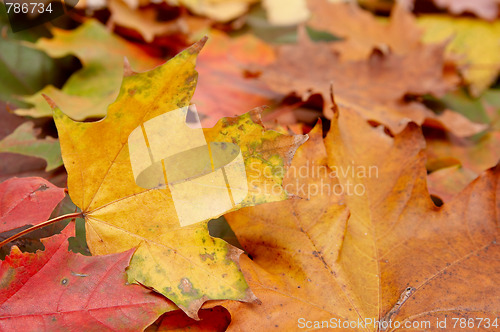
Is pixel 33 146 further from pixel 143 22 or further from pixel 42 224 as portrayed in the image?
pixel 143 22

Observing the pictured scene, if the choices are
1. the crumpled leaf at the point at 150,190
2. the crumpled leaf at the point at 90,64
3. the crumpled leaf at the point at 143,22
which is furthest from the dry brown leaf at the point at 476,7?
the crumpled leaf at the point at 150,190

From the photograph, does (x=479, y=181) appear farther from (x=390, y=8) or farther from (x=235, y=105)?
(x=390, y=8)

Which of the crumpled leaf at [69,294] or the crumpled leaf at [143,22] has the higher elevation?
the crumpled leaf at [143,22]

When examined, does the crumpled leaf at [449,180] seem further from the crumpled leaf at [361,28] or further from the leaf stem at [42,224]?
the leaf stem at [42,224]

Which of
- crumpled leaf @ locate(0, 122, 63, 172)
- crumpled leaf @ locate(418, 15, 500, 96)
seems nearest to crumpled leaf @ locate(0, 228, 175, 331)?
crumpled leaf @ locate(0, 122, 63, 172)

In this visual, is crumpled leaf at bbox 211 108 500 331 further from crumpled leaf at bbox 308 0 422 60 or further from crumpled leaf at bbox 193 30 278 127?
crumpled leaf at bbox 308 0 422 60

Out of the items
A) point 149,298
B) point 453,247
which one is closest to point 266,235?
point 149,298

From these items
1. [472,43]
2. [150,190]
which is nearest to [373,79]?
[472,43]
